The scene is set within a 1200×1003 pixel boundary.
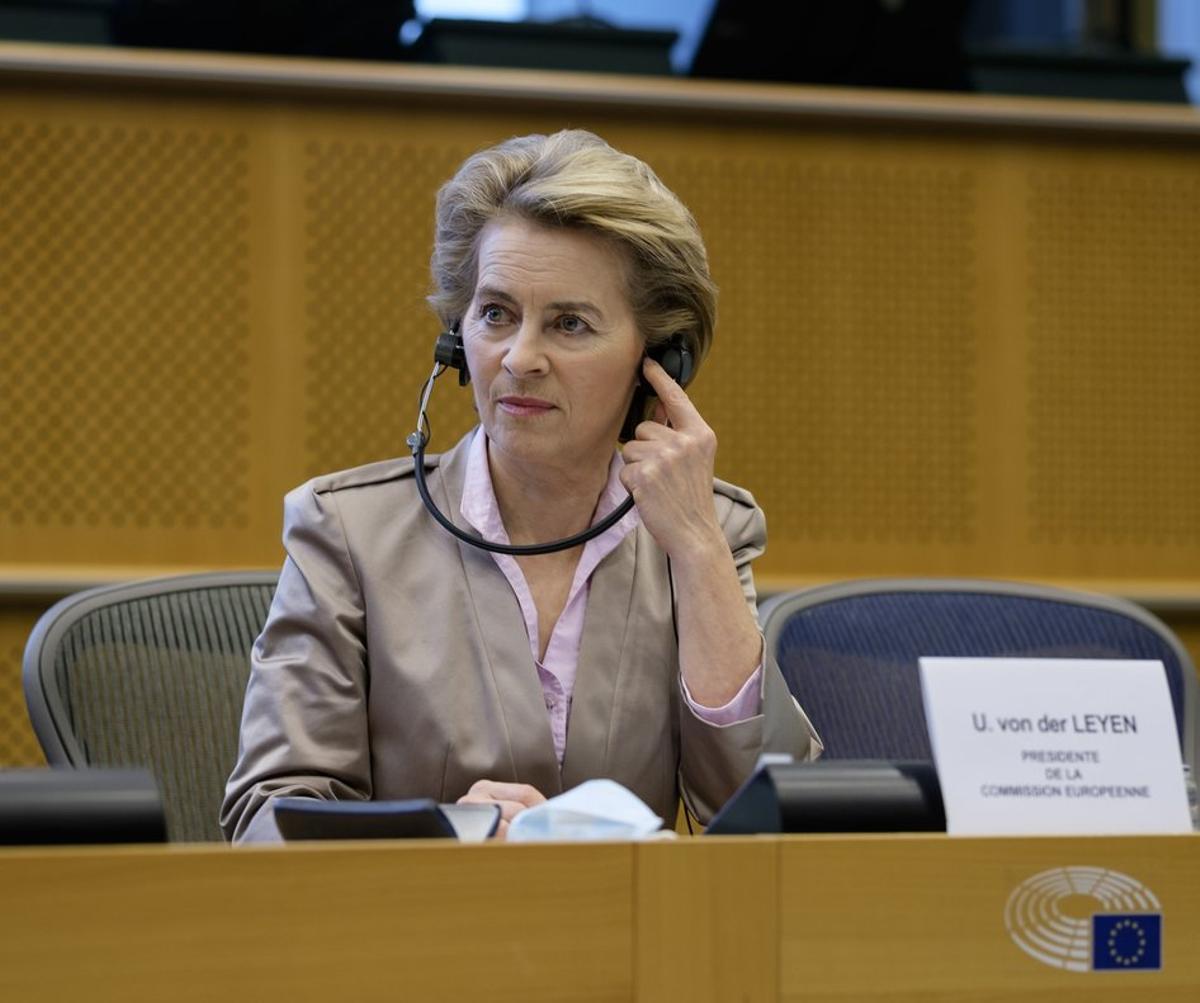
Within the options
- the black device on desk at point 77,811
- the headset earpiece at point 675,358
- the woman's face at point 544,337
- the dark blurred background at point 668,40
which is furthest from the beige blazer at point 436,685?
the dark blurred background at point 668,40

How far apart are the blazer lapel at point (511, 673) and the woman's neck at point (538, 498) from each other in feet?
0.22

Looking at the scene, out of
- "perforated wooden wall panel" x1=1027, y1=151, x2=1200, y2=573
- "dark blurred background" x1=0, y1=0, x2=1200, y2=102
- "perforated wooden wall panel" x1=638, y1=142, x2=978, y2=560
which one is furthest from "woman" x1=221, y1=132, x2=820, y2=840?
"perforated wooden wall panel" x1=1027, y1=151, x2=1200, y2=573

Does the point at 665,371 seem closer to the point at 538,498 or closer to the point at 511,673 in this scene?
the point at 538,498

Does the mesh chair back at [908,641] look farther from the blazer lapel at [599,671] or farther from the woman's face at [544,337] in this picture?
the woman's face at [544,337]

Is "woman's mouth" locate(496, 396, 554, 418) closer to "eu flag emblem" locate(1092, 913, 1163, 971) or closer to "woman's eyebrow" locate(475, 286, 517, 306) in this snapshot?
"woman's eyebrow" locate(475, 286, 517, 306)

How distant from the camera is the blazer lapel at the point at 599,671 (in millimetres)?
1650

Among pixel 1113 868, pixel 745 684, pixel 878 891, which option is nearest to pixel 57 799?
pixel 878 891

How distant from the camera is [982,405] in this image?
10.9 feet

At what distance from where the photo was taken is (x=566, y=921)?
97cm

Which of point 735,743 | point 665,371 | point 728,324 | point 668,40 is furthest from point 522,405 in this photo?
point 668,40

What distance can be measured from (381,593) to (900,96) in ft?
6.77

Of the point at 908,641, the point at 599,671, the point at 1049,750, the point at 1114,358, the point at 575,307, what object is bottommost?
the point at 1114,358

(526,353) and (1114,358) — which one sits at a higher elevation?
(526,353)

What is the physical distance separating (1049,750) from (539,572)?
755 mm
